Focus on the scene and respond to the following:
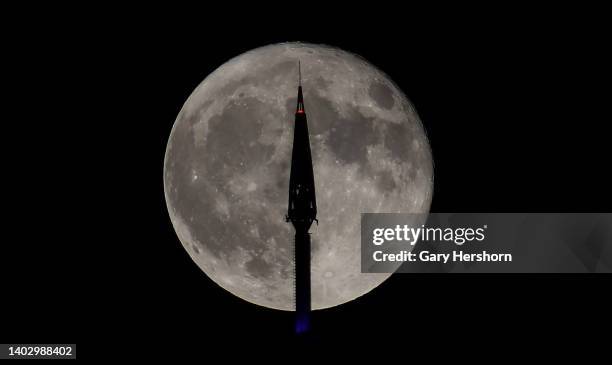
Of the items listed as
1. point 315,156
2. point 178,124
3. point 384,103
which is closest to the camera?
point 315,156

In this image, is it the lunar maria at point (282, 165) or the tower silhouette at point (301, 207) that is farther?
the lunar maria at point (282, 165)

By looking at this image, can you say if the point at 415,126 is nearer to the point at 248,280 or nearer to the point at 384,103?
the point at 384,103

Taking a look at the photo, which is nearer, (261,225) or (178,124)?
(261,225)

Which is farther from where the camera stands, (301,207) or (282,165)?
(282,165)

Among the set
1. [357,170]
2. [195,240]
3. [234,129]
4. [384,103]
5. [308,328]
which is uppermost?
[384,103]

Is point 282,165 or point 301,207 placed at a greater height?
point 282,165

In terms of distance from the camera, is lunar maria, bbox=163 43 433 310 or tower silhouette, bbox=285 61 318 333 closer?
tower silhouette, bbox=285 61 318 333

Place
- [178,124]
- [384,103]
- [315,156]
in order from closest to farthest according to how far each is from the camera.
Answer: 1. [315,156]
2. [384,103]
3. [178,124]

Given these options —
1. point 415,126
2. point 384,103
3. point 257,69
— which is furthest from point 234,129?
point 415,126
